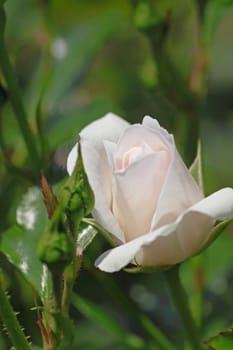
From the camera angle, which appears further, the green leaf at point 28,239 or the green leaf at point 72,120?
the green leaf at point 72,120

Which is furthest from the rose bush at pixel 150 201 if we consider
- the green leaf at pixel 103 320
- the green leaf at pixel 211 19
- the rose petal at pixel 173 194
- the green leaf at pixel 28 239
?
the green leaf at pixel 211 19

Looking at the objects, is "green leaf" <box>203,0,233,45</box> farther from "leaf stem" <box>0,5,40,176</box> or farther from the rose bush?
the rose bush

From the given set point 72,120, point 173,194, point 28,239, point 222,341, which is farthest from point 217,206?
point 72,120

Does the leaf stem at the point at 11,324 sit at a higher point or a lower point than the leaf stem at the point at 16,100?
lower

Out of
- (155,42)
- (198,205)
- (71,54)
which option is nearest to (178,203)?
(198,205)

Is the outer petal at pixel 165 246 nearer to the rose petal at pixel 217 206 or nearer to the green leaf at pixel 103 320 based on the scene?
the rose petal at pixel 217 206

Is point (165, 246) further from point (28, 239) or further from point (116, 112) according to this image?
point (116, 112)

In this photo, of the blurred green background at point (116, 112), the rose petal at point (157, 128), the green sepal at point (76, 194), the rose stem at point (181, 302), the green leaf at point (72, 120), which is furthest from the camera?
the green leaf at point (72, 120)
